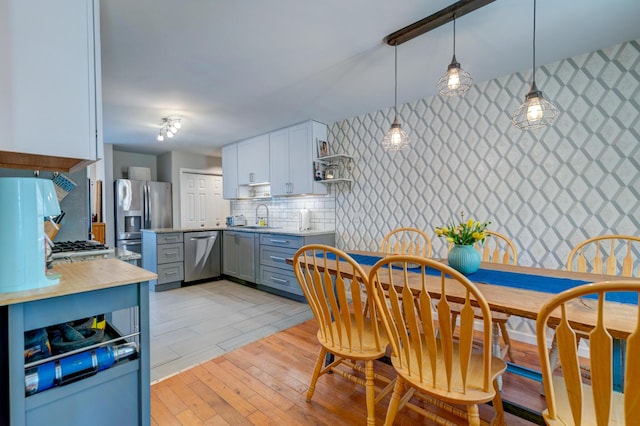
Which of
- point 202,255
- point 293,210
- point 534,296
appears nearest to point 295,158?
point 293,210

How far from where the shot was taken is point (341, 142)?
12.7ft

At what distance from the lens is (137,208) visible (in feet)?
17.1

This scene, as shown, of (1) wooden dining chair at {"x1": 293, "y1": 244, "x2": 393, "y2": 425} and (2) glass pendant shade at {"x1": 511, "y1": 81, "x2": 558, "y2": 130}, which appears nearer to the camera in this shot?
(1) wooden dining chair at {"x1": 293, "y1": 244, "x2": 393, "y2": 425}

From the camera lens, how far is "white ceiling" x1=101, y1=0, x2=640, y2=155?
5.59ft

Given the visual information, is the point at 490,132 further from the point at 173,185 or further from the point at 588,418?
the point at 173,185

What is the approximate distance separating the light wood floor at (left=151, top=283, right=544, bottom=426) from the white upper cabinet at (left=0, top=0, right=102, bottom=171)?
4.90 ft

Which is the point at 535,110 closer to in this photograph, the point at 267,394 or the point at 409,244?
the point at 409,244

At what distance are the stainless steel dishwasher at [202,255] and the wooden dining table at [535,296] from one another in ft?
10.1

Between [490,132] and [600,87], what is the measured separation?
2.51 feet

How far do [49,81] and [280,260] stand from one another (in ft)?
9.35

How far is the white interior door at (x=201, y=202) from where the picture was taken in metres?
5.79

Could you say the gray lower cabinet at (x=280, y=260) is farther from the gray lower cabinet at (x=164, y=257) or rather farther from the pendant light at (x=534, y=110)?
the pendant light at (x=534, y=110)

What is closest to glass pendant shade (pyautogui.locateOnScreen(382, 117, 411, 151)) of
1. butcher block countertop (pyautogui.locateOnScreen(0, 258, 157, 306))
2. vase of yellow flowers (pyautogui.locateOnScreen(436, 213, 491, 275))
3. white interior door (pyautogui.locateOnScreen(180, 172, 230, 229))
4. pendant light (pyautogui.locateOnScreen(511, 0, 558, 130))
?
pendant light (pyautogui.locateOnScreen(511, 0, 558, 130))

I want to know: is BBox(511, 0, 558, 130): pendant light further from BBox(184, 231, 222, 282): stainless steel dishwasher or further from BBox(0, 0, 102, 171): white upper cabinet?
BBox(184, 231, 222, 282): stainless steel dishwasher
